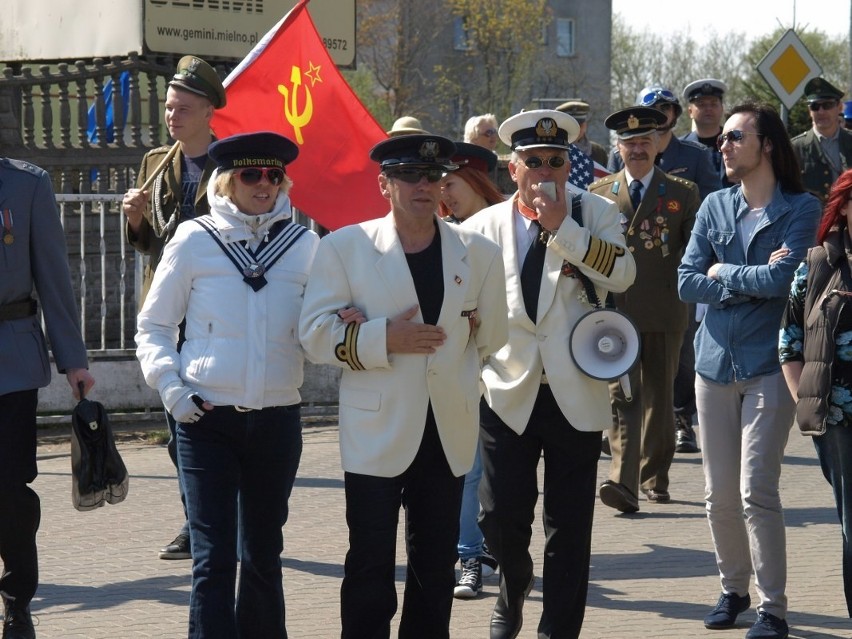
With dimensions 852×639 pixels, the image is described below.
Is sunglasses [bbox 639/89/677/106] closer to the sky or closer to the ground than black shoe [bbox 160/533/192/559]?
closer to the sky

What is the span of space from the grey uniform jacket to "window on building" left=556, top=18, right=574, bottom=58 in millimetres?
58179

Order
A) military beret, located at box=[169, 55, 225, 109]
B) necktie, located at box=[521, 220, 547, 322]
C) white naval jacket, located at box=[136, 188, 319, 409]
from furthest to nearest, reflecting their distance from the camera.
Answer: military beret, located at box=[169, 55, 225, 109], necktie, located at box=[521, 220, 547, 322], white naval jacket, located at box=[136, 188, 319, 409]

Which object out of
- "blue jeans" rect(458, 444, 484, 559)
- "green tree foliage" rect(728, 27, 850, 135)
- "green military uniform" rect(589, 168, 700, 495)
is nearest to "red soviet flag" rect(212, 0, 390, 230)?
"green military uniform" rect(589, 168, 700, 495)

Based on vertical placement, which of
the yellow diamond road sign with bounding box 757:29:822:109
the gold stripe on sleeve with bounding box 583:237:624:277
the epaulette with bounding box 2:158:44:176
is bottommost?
the gold stripe on sleeve with bounding box 583:237:624:277

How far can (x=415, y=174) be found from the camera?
16.9 feet

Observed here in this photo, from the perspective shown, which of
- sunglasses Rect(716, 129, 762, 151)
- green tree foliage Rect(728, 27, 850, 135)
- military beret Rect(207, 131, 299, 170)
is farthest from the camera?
green tree foliage Rect(728, 27, 850, 135)

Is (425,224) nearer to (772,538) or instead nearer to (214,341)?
(214,341)

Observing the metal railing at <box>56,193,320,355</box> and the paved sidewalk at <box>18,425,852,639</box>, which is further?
the metal railing at <box>56,193,320,355</box>

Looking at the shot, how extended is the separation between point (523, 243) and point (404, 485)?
115 cm

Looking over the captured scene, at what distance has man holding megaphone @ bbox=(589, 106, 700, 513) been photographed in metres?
8.62

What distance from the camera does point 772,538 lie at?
6176 mm

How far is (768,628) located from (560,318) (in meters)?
1.55

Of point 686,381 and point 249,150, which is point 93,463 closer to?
point 249,150

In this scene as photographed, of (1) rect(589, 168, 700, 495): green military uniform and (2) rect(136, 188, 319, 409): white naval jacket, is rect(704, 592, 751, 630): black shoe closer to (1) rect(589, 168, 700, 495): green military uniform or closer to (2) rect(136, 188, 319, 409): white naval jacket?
(2) rect(136, 188, 319, 409): white naval jacket
